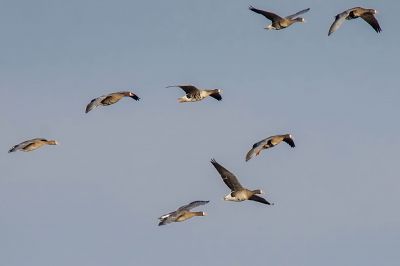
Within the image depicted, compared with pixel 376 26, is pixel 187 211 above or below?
below

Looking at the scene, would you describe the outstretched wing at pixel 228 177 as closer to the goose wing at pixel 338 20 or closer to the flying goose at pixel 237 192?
the flying goose at pixel 237 192

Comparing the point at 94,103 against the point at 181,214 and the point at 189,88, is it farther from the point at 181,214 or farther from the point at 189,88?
the point at 181,214

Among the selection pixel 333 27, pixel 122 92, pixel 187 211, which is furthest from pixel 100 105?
pixel 333 27

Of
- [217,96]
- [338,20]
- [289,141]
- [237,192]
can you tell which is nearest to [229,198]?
[237,192]

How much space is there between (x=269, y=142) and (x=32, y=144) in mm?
11197

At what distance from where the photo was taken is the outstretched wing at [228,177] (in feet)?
175

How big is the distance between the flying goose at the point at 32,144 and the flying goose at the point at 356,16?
13.8 metres

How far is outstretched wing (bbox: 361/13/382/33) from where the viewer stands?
56481 millimetres

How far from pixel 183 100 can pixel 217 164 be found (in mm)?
4321

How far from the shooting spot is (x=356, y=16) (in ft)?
182

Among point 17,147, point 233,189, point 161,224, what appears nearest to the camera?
point 161,224

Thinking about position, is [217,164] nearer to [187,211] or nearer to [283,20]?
[187,211]

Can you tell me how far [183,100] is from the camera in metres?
56.4

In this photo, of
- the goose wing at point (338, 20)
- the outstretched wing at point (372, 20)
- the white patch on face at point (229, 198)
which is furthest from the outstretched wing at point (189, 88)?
the outstretched wing at point (372, 20)
